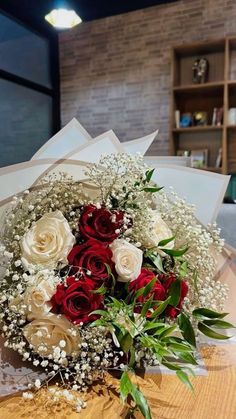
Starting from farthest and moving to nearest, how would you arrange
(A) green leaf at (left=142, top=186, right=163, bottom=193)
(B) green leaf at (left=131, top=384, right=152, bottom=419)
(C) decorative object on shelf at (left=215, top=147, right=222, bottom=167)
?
(C) decorative object on shelf at (left=215, top=147, right=222, bottom=167)
(A) green leaf at (left=142, top=186, right=163, bottom=193)
(B) green leaf at (left=131, top=384, right=152, bottom=419)

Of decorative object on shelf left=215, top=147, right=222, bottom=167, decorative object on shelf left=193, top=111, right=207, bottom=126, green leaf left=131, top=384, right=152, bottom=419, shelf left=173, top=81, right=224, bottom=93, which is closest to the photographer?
green leaf left=131, top=384, right=152, bottom=419

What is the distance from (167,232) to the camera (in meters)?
0.70

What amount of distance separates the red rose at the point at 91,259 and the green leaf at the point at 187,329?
0.14 metres

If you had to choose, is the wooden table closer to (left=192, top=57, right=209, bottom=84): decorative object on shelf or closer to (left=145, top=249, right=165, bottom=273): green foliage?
(left=145, top=249, right=165, bottom=273): green foliage

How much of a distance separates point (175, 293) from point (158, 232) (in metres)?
0.14

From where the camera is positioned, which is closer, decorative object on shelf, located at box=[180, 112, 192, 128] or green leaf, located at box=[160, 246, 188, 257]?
green leaf, located at box=[160, 246, 188, 257]

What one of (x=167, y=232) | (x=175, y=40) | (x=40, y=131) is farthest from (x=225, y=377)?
(x=40, y=131)

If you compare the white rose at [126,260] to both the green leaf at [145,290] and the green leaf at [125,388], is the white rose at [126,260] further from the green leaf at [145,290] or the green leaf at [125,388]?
the green leaf at [125,388]

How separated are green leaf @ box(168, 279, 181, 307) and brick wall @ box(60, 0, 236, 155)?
13.4 ft

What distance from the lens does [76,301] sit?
563 millimetres

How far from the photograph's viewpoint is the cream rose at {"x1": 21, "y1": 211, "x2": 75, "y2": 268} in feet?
1.93

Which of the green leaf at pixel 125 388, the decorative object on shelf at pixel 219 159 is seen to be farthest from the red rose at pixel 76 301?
the decorative object on shelf at pixel 219 159

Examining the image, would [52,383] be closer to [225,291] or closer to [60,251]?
[60,251]

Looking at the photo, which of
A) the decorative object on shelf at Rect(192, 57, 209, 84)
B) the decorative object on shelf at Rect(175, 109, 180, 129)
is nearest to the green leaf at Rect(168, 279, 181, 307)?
the decorative object on shelf at Rect(175, 109, 180, 129)
